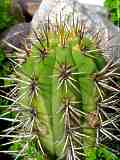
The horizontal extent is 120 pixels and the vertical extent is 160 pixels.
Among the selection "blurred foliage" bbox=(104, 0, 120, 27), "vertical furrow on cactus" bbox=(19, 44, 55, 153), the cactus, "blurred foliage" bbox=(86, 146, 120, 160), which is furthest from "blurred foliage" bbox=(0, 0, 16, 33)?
"blurred foliage" bbox=(86, 146, 120, 160)

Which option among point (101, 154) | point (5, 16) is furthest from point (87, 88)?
point (5, 16)

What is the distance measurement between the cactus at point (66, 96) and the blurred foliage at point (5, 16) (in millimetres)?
3127

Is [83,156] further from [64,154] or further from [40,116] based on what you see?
[40,116]

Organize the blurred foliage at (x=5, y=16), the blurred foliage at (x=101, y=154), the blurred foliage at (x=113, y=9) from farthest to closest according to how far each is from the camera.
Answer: the blurred foliage at (x=113, y=9), the blurred foliage at (x=5, y=16), the blurred foliage at (x=101, y=154)

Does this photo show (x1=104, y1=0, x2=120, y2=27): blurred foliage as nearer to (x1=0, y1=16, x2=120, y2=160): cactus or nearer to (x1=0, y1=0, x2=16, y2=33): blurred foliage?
(x1=0, y1=0, x2=16, y2=33): blurred foliage

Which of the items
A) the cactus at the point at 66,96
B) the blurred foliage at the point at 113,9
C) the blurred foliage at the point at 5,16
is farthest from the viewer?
the blurred foliage at the point at 113,9

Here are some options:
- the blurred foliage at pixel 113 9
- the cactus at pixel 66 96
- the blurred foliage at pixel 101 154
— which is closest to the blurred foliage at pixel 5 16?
the blurred foliage at pixel 113 9

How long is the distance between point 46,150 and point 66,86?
0.53 meters

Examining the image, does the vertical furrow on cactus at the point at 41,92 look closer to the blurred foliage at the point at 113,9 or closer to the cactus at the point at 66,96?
the cactus at the point at 66,96

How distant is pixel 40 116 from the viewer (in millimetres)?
3840

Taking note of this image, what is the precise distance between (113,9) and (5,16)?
1.63m

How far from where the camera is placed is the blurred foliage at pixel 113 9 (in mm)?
7902

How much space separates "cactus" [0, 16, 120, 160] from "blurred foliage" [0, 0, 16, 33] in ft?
10.3

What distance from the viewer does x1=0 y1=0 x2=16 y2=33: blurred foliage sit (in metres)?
7.10
